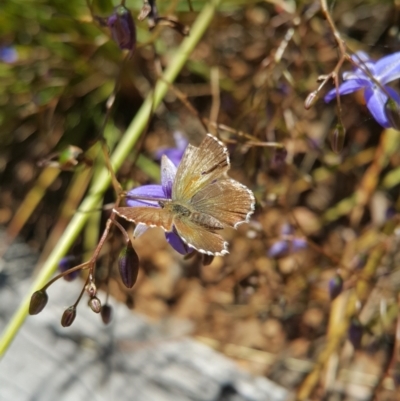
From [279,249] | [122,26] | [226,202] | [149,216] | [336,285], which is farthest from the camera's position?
[279,249]

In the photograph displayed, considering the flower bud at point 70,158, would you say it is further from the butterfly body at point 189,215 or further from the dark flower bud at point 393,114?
the dark flower bud at point 393,114

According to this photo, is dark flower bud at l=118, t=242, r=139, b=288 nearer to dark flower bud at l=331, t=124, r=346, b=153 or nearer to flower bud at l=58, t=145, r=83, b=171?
flower bud at l=58, t=145, r=83, b=171

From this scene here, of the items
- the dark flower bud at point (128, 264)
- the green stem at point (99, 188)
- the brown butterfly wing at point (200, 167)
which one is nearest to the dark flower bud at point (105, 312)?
the green stem at point (99, 188)

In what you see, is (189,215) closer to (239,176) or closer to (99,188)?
(99,188)

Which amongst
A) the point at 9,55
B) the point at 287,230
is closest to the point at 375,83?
Result: the point at 287,230

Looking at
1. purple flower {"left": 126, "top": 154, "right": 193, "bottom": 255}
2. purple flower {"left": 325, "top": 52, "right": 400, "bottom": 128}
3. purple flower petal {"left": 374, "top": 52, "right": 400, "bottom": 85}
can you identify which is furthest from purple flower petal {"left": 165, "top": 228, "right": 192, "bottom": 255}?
purple flower petal {"left": 374, "top": 52, "right": 400, "bottom": 85}

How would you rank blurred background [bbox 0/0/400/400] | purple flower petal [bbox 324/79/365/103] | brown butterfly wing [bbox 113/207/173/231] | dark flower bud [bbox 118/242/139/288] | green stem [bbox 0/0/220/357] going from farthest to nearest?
blurred background [bbox 0/0/400/400] → green stem [bbox 0/0/220/357] → purple flower petal [bbox 324/79/365/103] → dark flower bud [bbox 118/242/139/288] → brown butterfly wing [bbox 113/207/173/231]

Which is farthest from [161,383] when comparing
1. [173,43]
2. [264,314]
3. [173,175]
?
[173,43]

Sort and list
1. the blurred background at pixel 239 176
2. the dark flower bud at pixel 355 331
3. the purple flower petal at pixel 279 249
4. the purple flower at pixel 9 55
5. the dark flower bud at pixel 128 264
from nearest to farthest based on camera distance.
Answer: the dark flower bud at pixel 128 264 → the dark flower bud at pixel 355 331 → the purple flower petal at pixel 279 249 → the blurred background at pixel 239 176 → the purple flower at pixel 9 55
